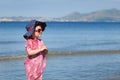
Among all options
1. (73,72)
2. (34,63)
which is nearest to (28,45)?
(34,63)

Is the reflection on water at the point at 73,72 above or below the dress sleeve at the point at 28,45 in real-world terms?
below

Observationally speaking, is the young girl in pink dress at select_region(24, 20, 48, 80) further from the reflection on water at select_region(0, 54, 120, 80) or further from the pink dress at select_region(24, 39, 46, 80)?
the reflection on water at select_region(0, 54, 120, 80)

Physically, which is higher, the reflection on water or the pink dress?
the pink dress

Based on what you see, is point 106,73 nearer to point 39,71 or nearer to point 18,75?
point 18,75

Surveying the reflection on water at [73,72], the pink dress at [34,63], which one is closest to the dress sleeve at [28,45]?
the pink dress at [34,63]

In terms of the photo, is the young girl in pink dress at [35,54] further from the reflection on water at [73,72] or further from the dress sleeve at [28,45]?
the reflection on water at [73,72]

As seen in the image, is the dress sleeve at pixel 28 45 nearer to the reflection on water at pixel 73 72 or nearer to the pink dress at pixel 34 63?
the pink dress at pixel 34 63

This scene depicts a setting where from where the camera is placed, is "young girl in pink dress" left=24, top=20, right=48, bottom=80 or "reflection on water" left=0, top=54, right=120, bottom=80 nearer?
"young girl in pink dress" left=24, top=20, right=48, bottom=80

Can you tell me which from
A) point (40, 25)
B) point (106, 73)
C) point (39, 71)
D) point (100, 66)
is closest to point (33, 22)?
point (40, 25)

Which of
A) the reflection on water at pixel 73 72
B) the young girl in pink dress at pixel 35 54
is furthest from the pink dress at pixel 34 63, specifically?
the reflection on water at pixel 73 72

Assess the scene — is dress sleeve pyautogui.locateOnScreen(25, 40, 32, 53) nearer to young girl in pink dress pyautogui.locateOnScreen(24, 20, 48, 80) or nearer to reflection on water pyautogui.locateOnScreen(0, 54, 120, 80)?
young girl in pink dress pyautogui.locateOnScreen(24, 20, 48, 80)

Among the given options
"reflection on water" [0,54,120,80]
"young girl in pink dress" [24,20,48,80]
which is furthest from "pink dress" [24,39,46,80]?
"reflection on water" [0,54,120,80]

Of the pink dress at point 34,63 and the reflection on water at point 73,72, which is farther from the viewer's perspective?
the reflection on water at point 73,72

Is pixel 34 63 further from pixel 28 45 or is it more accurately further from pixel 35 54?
pixel 28 45
